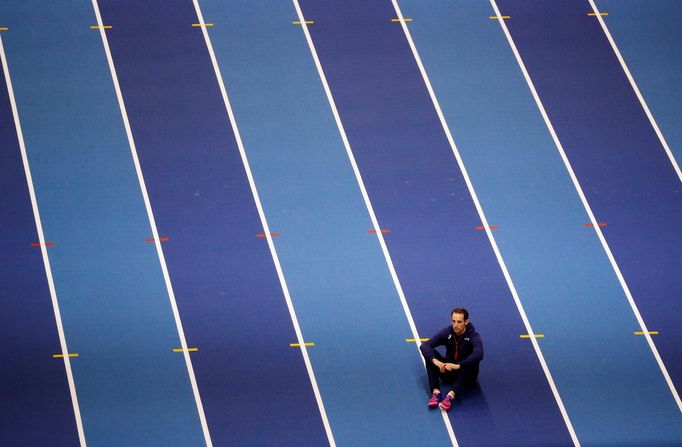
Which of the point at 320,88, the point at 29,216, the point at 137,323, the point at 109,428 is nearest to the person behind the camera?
the point at 109,428

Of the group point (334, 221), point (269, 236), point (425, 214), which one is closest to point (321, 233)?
point (334, 221)

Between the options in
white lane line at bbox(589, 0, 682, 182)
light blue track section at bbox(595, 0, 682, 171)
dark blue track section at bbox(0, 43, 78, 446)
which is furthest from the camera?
light blue track section at bbox(595, 0, 682, 171)

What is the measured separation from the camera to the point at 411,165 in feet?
39.0

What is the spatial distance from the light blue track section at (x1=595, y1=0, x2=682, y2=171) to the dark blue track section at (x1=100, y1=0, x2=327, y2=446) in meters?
4.36

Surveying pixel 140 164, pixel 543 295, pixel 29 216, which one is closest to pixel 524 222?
pixel 543 295

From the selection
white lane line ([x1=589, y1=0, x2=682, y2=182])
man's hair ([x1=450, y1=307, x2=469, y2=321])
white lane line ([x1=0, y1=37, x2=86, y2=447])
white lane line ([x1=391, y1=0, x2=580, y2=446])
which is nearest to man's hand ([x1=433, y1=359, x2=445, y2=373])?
man's hair ([x1=450, y1=307, x2=469, y2=321])

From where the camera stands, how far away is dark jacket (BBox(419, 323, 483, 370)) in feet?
32.7

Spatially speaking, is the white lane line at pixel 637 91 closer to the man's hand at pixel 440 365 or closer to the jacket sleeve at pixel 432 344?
the jacket sleeve at pixel 432 344

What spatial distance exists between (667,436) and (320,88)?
5013 mm

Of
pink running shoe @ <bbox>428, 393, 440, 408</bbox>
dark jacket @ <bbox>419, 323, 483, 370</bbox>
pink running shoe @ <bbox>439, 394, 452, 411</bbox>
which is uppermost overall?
dark jacket @ <bbox>419, 323, 483, 370</bbox>

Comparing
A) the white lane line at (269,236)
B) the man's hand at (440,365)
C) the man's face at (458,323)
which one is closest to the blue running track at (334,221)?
the white lane line at (269,236)

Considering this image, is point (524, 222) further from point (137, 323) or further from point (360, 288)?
point (137, 323)

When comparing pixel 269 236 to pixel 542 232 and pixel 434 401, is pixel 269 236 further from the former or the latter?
pixel 542 232

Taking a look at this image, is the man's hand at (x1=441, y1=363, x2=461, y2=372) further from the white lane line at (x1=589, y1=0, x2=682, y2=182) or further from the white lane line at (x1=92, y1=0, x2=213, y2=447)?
the white lane line at (x1=589, y1=0, x2=682, y2=182)
